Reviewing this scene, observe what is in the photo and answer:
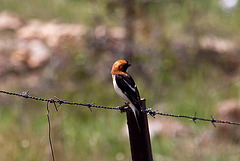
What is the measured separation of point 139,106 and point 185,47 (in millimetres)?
9000

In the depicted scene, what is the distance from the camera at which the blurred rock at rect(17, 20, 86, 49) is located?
43.3 ft

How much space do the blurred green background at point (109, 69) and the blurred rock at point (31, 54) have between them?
0.03 m

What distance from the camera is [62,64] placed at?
12.1 m

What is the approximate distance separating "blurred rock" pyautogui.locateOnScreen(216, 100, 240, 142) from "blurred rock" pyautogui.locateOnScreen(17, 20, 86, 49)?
5.55m

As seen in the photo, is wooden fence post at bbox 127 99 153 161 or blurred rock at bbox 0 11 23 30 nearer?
wooden fence post at bbox 127 99 153 161

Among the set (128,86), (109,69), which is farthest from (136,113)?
(109,69)

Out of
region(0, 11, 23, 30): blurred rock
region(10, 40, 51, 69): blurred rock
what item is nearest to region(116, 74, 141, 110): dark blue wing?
region(10, 40, 51, 69): blurred rock

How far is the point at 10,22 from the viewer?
48.0ft

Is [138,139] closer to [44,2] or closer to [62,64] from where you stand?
[62,64]

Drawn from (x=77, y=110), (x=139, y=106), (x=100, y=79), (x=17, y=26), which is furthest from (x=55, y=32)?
(x=139, y=106)

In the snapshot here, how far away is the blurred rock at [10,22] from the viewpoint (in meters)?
14.5

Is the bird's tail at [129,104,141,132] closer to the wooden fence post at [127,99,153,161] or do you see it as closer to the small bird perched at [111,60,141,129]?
the wooden fence post at [127,99,153,161]

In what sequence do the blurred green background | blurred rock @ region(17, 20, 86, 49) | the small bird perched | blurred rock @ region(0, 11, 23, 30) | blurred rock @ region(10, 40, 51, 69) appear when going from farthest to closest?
blurred rock @ region(0, 11, 23, 30), blurred rock @ region(17, 20, 86, 49), blurred rock @ region(10, 40, 51, 69), the blurred green background, the small bird perched

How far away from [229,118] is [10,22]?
8.25 metres
